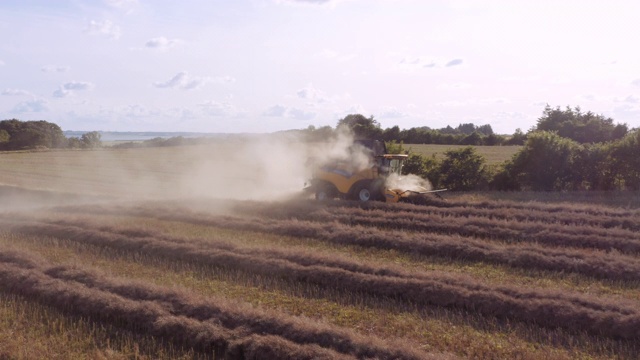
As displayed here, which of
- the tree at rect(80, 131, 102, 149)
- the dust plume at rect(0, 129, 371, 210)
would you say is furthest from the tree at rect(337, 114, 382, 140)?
the tree at rect(80, 131, 102, 149)

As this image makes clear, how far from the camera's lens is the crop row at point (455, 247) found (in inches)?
409

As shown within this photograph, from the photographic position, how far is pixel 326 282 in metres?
9.70

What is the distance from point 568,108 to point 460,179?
118 feet

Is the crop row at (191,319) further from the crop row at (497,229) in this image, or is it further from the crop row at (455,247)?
the crop row at (497,229)

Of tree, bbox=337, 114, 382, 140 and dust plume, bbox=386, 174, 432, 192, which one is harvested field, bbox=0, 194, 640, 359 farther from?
tree, bbox=337, 114, 382, 140

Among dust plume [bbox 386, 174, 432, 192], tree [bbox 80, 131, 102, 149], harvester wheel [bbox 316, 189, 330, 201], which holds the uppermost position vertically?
tree [bbox 80, 131, 102, 149]

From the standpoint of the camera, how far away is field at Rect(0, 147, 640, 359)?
6965 mm

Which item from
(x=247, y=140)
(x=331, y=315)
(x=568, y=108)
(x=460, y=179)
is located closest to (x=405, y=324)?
(x=331, y=315)

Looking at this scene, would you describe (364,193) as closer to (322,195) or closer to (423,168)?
(322,195)

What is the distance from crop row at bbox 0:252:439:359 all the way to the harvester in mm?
10453

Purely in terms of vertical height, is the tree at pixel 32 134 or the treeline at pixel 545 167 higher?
the tree at pixel 32 134

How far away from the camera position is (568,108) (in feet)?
173

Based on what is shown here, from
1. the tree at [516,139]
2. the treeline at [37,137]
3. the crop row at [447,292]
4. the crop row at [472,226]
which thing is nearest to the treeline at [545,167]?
the crop row at [472,226]

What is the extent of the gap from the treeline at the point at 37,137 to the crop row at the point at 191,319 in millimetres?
55473
